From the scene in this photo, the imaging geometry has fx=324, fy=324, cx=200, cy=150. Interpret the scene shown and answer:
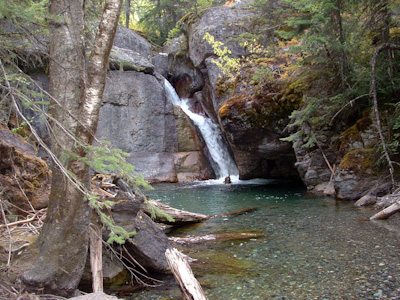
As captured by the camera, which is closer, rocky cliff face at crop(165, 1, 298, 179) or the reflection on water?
the reflection on water

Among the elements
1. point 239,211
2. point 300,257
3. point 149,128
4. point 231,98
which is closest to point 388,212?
point 300,257

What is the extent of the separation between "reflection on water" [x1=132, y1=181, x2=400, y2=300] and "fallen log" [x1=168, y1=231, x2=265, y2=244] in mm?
213

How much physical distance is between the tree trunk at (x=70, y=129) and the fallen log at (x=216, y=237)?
3509 mm

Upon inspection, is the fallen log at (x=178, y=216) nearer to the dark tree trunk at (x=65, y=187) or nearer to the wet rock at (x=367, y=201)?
the dark tree trunk at (x=65, y=187)

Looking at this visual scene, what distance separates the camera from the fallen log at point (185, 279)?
11.9 ft

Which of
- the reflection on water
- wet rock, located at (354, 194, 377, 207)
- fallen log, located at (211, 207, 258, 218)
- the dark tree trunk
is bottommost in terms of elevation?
fallen log, located at (211, 207, 258, 218)

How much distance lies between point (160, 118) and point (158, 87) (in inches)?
88.2

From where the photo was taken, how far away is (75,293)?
3857 millimetres

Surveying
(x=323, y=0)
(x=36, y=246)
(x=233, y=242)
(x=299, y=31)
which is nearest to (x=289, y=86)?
(x=299, y=31)

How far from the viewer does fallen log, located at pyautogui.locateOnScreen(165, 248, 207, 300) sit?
363 cm

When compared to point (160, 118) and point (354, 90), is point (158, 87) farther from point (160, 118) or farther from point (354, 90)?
point (354, 90)

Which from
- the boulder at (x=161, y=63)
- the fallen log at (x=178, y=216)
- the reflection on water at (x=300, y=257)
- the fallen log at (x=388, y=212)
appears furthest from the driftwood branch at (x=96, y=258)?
the boulder at (x=161, y=63)

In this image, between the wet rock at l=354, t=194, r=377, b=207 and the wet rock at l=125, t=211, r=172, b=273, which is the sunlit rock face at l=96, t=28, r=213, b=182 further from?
the wet rock at l=125, t=211, r=172, b=273

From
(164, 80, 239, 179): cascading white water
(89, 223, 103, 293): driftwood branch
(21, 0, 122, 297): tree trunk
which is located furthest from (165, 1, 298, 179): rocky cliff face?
(21, 0, 122, 297): tree trunk
